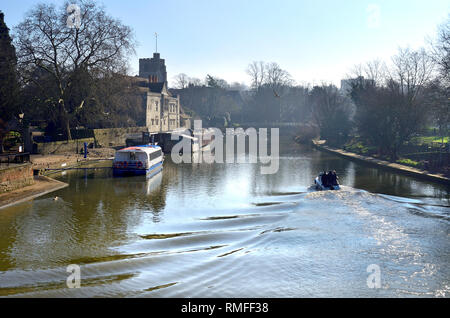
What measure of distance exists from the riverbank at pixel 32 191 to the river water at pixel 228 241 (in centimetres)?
65

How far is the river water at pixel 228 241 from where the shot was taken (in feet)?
39.7

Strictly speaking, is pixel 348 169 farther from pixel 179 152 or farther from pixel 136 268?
pixel 136 268

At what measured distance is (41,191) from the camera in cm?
2470

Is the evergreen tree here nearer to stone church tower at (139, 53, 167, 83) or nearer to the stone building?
the stone building

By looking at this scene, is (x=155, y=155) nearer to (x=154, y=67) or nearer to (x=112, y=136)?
(x=112, y=136)

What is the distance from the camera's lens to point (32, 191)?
2414cm

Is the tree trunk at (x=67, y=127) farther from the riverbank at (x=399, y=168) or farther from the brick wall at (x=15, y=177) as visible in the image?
the riverbank at (x=399, y=168)

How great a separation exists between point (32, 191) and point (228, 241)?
13942 mm

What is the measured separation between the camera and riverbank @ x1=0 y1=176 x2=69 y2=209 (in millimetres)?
21688

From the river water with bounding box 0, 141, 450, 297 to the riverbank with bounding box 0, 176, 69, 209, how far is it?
0.65 meters

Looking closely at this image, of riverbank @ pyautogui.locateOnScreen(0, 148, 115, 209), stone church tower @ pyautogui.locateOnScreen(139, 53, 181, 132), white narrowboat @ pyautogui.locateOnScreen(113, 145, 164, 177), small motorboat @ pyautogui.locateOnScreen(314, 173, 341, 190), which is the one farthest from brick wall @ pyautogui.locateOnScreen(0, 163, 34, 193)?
stone church tower @ pyautogui.locateOnScreen(139, 53, 181, 132)
